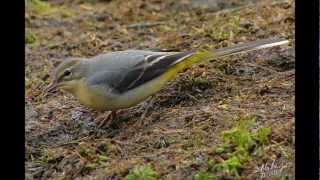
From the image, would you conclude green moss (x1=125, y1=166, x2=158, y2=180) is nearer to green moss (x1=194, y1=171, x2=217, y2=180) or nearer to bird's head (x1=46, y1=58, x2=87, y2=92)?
green moss (x1=194, y1=171, x2=217, y2=180)

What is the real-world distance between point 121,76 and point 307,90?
1.15m

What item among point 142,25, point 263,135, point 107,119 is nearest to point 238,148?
point 263,135

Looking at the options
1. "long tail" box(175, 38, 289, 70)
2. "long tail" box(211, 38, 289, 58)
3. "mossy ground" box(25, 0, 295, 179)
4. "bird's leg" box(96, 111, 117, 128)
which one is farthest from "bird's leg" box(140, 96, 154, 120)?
"long tail" box(211, 38, 289, 58)

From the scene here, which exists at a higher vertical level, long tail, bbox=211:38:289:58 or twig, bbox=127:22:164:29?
twig, bbox=127:22:164:29

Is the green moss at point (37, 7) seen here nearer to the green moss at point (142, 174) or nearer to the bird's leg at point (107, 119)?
the bird's leg at point (107, 119)

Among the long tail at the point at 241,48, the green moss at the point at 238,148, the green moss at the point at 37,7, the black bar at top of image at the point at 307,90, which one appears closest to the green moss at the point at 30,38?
the green moss at the point at 37,7

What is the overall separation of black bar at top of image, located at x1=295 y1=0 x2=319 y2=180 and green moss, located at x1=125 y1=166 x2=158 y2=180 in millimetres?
622

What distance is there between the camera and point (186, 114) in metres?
3.46

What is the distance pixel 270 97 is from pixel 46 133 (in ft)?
3.53

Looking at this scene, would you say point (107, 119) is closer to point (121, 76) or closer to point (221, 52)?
point (121, 76)

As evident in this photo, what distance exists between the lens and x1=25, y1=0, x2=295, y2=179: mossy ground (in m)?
3.04

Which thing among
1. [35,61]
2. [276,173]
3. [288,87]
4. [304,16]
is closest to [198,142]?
[276,173]
